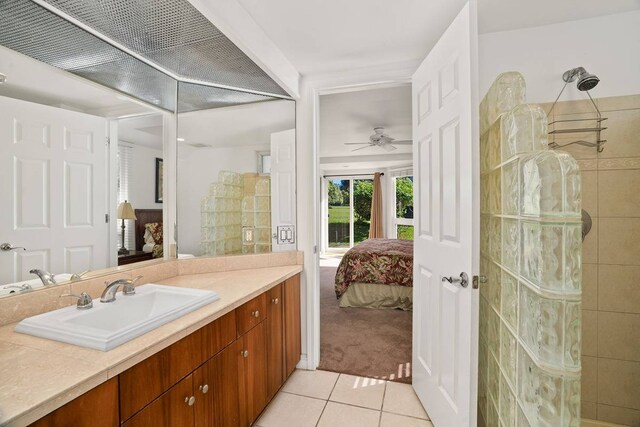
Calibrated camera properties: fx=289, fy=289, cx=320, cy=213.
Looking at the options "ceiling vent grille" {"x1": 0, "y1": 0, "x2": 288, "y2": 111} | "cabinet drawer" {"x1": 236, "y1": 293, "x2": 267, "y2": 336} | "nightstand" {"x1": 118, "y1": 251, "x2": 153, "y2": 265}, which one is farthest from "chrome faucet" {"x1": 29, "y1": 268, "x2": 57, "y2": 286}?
"ceiling vent grille" {"x1": 0, "y1": 0, "x2": 288, "y2": 111}

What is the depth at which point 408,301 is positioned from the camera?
11.6 feet

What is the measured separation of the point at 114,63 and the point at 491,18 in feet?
6.96

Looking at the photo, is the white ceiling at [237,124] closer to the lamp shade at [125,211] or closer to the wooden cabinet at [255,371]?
the lamp shade at [125,211]

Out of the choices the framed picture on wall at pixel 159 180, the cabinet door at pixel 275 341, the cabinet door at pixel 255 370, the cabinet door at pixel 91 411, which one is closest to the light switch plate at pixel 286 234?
the cabinet door at pixel 275 341

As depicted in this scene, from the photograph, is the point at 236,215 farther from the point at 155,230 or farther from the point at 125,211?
the point at 125,211

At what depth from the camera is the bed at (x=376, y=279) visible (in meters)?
3.52

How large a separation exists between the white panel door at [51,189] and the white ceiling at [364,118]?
7.47 feet

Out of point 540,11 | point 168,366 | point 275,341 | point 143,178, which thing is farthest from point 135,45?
point 540,11

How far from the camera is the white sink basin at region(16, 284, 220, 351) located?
926 mm

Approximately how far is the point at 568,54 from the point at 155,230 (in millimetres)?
2667

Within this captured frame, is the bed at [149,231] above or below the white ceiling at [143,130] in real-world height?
below

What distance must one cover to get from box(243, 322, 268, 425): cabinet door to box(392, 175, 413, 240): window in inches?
221

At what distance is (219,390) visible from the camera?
4.22ft

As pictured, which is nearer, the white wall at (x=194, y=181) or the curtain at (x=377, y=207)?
the white wall at (x=194, y=181)
